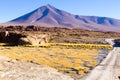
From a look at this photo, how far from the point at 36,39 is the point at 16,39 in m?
7.93

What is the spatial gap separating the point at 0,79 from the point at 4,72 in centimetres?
462

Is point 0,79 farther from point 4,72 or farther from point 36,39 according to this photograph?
point 36,39

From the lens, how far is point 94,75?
139 ft

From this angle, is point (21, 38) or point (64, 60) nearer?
point (64, 60)

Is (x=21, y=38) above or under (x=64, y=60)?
above

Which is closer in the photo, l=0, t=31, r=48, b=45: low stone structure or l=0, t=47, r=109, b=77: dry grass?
l=0, t=47, r=109, b=77: dry grass

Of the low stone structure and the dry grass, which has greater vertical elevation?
the low stone structure

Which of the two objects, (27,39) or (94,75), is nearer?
(94,75)

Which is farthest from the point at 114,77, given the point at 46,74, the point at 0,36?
the point at 0,36

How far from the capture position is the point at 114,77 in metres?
41.0

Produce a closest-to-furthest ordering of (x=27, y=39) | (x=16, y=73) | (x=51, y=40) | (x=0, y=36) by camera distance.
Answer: (x=16, y=73) → (x=27, y=39) → (x=0, y=36) → (x=51, y=40)

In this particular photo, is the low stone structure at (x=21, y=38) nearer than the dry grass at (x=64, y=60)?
No

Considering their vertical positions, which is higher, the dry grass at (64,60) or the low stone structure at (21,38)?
the low stone structure at (21,38)

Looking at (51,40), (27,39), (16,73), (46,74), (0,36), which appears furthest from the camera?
(51,40)
